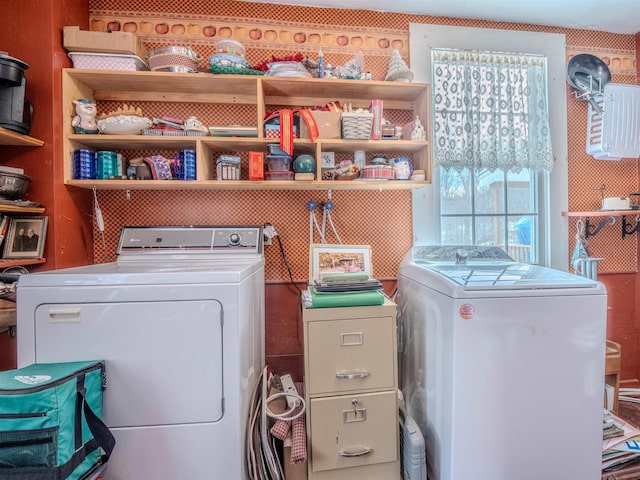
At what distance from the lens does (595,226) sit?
222 cm

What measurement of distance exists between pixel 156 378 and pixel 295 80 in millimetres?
1646

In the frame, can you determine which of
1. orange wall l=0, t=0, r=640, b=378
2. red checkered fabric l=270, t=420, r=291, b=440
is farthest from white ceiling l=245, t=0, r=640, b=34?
red checkered fabric l=270, t=420, r=291, b=440

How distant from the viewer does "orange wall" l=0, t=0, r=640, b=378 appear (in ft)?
6.22

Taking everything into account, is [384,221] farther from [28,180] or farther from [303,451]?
[28,180]

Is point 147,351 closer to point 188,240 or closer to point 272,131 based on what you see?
point 188,240

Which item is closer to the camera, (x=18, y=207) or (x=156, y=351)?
(x=156, y=351)

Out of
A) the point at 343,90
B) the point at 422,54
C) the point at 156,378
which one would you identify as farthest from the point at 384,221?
the point at 156,378

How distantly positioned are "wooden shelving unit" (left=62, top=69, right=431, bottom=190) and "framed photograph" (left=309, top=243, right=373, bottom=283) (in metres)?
0.39

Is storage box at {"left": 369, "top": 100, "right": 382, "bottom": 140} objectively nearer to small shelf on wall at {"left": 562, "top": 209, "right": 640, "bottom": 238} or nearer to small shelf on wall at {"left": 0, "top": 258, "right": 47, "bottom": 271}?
small shelf on wall at {"left": 562, "top": 209, "right": 640, "bottom": 238}

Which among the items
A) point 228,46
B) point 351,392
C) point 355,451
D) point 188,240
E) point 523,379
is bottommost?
point 355,451

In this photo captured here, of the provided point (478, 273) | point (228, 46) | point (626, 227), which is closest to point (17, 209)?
point (228, 46)

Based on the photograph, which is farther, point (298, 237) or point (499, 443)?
point (298, 237)

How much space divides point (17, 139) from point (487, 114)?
2.73 metres

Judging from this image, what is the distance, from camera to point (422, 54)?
2.06 meters
